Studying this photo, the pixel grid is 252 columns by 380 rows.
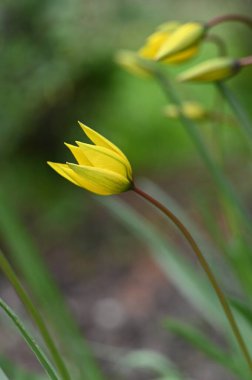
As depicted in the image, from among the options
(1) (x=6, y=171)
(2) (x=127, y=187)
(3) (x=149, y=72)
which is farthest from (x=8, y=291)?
(2) (x=127, y=187)

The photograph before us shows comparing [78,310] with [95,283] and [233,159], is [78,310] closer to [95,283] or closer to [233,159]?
[95,283]

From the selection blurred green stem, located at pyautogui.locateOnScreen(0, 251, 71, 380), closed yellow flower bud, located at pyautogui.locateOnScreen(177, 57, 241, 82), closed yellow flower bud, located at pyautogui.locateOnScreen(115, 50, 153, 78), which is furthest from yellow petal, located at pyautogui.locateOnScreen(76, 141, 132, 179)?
closed yellow flower bud, located at pyautogui.locateOnScreen(115, 50, 153, 78)

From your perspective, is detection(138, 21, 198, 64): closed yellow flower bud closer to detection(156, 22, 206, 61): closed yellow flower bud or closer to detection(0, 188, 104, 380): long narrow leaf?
detection(156, 22, 206, 61): closed yellow flower bud

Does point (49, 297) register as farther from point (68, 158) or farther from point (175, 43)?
point (68, 158)

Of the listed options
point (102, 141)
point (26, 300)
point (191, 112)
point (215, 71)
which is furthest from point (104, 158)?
point (191, 112)

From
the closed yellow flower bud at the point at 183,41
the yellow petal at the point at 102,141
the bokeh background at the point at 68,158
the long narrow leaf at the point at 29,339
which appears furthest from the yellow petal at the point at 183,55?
the bokeh background at the point at 68,158
